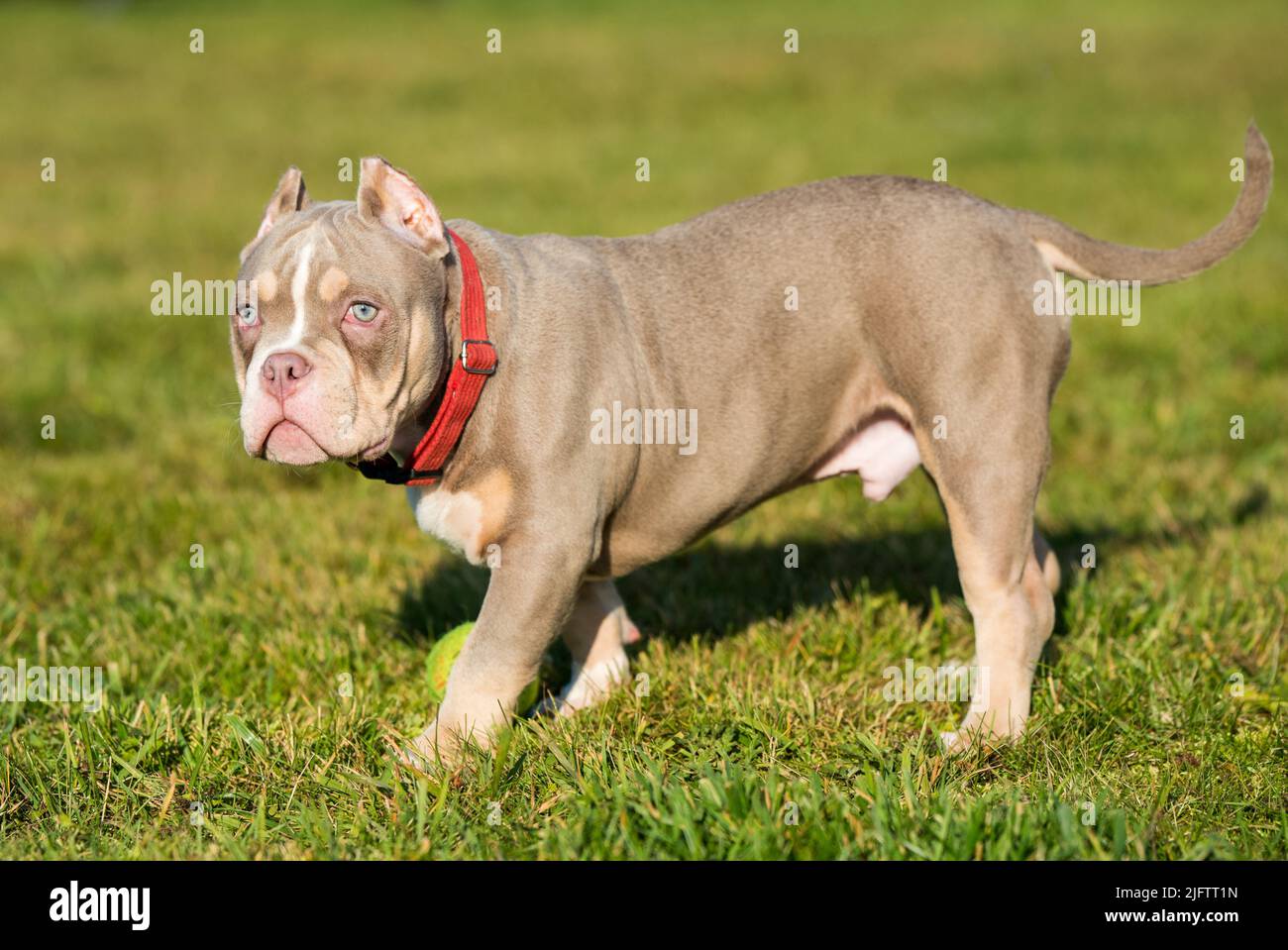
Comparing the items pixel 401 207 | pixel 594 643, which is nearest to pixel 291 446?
pixel 401 207

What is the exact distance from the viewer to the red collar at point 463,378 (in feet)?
12.5

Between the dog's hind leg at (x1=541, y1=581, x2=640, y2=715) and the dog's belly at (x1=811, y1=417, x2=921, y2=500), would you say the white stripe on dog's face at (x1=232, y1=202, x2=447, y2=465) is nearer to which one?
the dog's hind leg at (x1=541, y1=581, x2=640, y2=715)

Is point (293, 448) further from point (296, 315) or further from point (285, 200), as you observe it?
point (285, 200)

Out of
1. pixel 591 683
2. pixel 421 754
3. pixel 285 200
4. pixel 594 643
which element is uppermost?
pixel 285 200

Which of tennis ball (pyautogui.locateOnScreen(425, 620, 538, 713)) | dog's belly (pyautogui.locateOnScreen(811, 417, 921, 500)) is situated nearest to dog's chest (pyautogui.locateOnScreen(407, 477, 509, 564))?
tennis ball (pyautogui.locateOnScreen(425, 620, 538, 713))

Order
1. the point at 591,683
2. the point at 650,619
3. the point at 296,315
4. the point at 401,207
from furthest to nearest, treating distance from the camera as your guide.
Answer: the point at 650,619
the point at 591,683
the point at 401,207
the point at 296,315

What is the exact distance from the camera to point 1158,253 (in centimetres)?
443

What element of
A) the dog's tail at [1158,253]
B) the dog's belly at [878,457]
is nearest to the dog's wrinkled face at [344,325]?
the dog's belly at [878,457]

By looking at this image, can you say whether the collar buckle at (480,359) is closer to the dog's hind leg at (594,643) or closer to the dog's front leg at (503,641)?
the dog's front leg at (503,641)

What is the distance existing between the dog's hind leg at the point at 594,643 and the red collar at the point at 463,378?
894mm

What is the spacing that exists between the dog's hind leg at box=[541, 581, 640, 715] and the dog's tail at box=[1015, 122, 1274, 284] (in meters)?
1.80

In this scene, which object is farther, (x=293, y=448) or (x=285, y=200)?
(x=285, y=200)

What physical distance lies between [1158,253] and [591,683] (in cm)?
227
